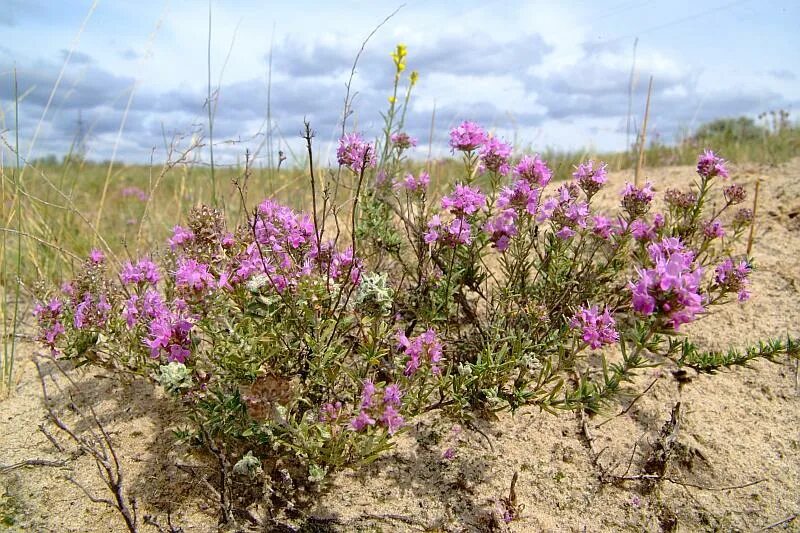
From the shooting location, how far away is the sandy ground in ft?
7.27

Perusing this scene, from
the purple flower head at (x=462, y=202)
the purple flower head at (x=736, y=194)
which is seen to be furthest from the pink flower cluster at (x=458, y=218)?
the purple flower head at (x=736, y=194)

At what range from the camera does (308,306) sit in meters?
2.04

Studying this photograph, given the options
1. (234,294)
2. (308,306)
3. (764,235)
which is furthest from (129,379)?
(764,235)

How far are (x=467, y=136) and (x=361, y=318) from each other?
1.05m

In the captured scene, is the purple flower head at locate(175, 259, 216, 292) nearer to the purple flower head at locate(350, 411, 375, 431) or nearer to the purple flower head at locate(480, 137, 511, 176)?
the purple flower head at locate(350, 411, 375, 431)

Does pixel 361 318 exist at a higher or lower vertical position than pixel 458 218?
lower

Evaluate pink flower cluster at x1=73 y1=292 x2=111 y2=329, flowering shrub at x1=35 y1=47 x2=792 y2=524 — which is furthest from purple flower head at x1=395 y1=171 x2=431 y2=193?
pink flower cluster at x1=73 y1=292 x2=111 y2=329

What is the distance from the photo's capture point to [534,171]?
2562mm

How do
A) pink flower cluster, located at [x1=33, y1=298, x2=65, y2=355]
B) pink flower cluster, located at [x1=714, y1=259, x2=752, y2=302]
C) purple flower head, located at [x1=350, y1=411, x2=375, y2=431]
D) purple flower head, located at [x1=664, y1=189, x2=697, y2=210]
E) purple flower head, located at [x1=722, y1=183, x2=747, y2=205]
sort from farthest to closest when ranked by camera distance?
purple flower head, located at [x1=722, y1=183, x2=747, y2=205] → purple flower head, located at [x1=664, y1=189, x2=697, y2=210] → pink flower cluster, located at [x1=33, y1=298, x2=65, y2=355] → pink flower cluster, located at [x1=714, y1=259, x2=752, y2=302] → purple flower head, located at [x1=350, y1=411, x2=375, y2=431]

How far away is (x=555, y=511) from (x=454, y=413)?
1.84 feet

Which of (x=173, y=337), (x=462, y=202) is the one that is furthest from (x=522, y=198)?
(x=173, y=337)

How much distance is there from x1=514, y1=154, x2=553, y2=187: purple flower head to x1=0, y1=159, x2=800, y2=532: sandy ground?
1.05m

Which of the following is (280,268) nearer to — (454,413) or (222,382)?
(222,382)

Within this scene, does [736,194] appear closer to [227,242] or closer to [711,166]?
[711,166]
